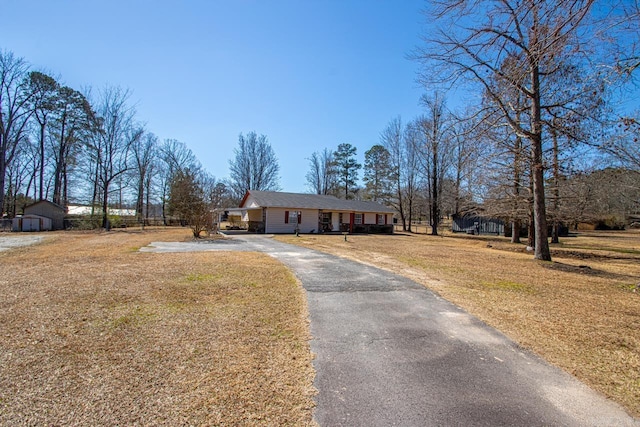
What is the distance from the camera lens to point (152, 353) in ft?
10.7

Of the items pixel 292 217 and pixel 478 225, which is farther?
pixel 478 225

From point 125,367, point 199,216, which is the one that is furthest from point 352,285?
point 199,216

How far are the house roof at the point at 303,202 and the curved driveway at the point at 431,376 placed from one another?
69.5 feet

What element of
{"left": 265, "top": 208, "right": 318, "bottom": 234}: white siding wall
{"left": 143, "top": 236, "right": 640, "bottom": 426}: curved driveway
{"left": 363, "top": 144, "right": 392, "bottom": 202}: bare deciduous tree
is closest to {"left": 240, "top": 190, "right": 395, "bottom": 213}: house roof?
{"left": 265, "top": 208, "right": 318, "bottom": 234}: white siding wall

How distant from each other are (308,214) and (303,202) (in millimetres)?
1243

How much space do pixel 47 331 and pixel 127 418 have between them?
8.13ft

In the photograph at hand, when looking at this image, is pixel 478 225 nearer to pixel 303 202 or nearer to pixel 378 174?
pixel 378 174

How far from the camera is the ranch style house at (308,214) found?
2581 centimetres

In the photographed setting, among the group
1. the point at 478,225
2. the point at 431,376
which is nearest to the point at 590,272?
the point at 431,376

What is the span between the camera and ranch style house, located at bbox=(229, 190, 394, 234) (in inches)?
1016

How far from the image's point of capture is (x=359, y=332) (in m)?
4.11

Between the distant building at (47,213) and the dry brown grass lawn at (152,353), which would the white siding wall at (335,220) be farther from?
the distant building at (47,213)

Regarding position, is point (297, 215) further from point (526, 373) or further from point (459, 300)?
point (526, 373)

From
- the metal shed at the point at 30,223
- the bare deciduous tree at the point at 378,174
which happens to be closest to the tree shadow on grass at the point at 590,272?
the bare deciduous tree at the point at 378,174
